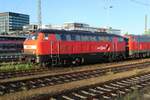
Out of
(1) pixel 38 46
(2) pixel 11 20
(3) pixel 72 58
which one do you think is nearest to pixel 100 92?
(1) pixel 38 46

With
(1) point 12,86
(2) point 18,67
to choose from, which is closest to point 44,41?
(2) point 18,67

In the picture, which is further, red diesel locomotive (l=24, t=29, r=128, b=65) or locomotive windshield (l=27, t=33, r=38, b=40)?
locomotive windshield (l=27, t=33, r=38, b=40)

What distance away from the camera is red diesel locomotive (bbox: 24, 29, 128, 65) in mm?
24906

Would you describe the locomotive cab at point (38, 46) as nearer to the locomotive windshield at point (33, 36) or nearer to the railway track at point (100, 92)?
the locomotive windshield at point (33, 36)

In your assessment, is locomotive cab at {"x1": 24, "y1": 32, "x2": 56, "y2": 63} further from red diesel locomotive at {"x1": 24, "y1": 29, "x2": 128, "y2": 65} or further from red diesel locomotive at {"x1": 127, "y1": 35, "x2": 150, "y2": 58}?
red diesel locomotive at {"x1": 127, "y1": 35, "x2": 150, "y2": 58}

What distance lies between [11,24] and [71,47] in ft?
300

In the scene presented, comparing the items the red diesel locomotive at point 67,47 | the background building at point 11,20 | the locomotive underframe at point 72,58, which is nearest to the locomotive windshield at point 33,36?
the red diesel locomotive at point 67,47

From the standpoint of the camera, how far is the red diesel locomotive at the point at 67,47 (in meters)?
24.9

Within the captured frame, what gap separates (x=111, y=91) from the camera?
13.3m

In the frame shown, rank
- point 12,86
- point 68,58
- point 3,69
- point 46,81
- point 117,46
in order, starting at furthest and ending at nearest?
point 117,46 < point 68,58 < point 3,69 < point 46,81 < point 12,86

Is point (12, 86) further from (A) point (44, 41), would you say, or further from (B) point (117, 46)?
(B) point (117, 46)

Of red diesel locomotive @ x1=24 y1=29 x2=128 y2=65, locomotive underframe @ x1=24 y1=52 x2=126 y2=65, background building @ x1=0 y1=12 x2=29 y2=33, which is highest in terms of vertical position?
background building @ x1=0 y1=12 x2=29 y2=33

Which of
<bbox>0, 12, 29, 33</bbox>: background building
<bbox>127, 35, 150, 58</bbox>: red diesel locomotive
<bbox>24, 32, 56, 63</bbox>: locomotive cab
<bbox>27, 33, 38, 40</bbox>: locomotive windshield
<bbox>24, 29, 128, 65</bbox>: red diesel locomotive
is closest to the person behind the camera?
<bbox>24, 32, 56, 63</bbox>: locomotive cab

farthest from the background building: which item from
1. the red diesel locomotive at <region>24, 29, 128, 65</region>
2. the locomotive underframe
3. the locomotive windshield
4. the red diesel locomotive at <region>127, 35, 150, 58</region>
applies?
the locomotive windshield
